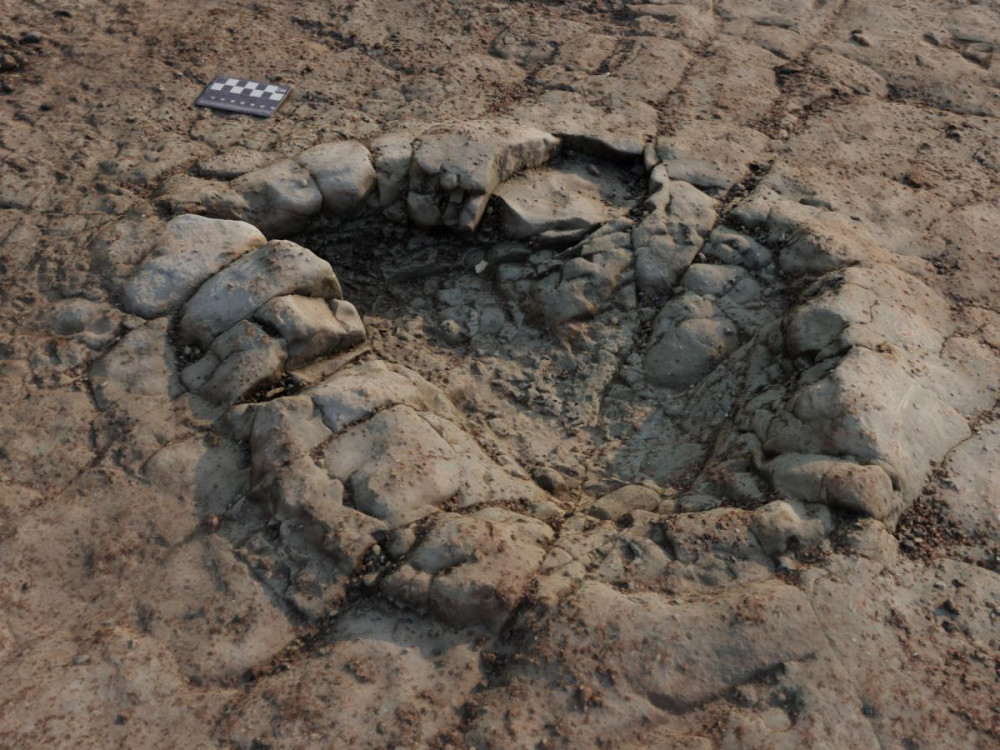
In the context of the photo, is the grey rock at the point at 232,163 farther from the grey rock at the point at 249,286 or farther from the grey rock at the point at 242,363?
the grey rock at the point at 242,363

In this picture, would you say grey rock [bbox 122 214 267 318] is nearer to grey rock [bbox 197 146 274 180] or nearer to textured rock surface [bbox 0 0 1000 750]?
textured rock surface [bbox 0 0 1000 750]

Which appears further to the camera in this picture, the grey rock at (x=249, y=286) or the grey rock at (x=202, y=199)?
the grey rock at (x=202, y=199)

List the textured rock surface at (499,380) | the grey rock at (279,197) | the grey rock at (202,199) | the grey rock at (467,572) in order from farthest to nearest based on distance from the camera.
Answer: the grey rock at (279,197), the grey rock at (202,199), the grey rock at (467,572), the textured rock surface at (499,380)

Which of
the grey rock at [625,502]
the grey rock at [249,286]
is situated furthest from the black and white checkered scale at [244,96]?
the grey rock at [625,502]

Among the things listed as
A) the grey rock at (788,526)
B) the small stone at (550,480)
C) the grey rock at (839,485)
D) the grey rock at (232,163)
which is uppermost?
the grey rock at (839,485)

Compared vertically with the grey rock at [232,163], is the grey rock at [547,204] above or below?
above

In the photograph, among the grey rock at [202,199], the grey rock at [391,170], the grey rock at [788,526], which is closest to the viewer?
the grey rock at [788,526]

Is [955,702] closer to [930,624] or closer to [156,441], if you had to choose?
[930,624]

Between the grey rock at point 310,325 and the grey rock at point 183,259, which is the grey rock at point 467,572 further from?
the grey rock at point 183,259
